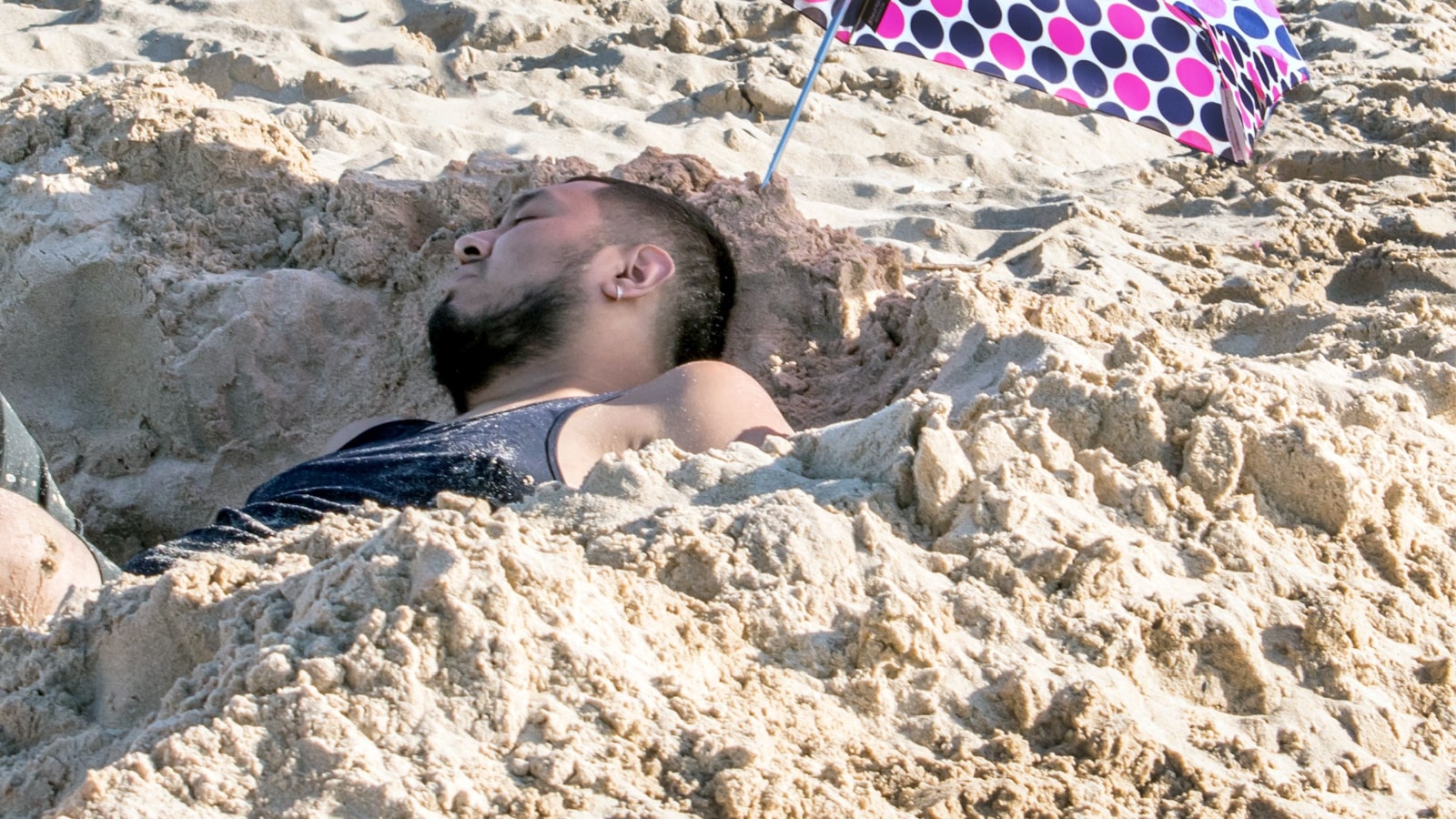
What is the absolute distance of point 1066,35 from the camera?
4.04 meters

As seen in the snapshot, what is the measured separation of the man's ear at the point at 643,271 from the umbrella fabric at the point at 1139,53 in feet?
3.78

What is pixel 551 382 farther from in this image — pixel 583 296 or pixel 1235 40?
pixel 1235 40

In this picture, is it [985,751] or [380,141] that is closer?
[985,751]

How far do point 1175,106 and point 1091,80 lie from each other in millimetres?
231

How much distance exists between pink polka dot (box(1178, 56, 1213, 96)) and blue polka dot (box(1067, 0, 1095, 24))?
0.82 ft

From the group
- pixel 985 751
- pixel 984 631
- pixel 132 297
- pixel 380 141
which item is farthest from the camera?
pixel 380 141

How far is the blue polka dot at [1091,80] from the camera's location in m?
4.02

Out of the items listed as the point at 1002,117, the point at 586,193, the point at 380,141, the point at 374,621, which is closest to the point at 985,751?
the point at 374,621

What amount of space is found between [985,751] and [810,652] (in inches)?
9.5

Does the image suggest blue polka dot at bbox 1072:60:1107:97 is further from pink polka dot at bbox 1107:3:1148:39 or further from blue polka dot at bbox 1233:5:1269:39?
blue polka dot at bbox 1233:5:1269:39

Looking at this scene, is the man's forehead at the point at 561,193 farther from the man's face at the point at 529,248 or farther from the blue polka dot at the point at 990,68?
the blue polka dot at the point at 990,68

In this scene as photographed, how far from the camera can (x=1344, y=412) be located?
254 cm

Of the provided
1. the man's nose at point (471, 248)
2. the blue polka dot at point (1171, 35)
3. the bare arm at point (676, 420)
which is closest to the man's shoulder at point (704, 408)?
the bare arm at point (676, 420)

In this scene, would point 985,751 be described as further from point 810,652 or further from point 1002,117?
point 1002,117
